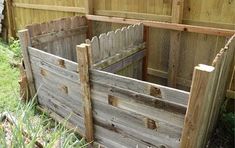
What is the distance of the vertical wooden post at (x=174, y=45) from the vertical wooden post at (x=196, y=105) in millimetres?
1464

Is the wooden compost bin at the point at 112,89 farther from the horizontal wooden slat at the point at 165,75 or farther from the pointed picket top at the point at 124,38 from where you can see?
the horizontal wooden slat at the point at 165,75

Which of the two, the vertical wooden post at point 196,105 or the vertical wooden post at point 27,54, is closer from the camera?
the vertical wooden post at point 196,105

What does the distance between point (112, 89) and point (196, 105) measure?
0.85 m

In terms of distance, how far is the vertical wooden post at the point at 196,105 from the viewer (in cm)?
184

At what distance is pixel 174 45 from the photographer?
11.2ft

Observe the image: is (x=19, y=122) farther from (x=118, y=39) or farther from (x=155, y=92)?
(x=118, y=39)

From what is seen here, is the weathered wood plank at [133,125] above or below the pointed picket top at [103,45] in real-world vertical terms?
below

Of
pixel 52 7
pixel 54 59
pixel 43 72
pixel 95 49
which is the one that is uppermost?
Answer: pixel 52 7

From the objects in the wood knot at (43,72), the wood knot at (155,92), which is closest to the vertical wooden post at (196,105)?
the wood knot at (155,92)

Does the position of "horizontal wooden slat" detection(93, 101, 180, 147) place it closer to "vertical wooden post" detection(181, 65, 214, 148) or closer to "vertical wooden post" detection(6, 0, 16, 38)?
"vertical wooden post" detection(181, 65, 214, 148)

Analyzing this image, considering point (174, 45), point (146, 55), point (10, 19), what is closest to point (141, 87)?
point (174, 45)

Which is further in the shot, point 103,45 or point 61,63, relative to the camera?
point 61,63

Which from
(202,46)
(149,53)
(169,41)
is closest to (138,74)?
(149,53)

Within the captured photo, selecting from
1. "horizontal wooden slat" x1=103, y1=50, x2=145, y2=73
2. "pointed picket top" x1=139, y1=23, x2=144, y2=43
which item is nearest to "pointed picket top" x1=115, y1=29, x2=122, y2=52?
"horizontal wooden slat" x1=103, y1=50, x2=145, y2=73
